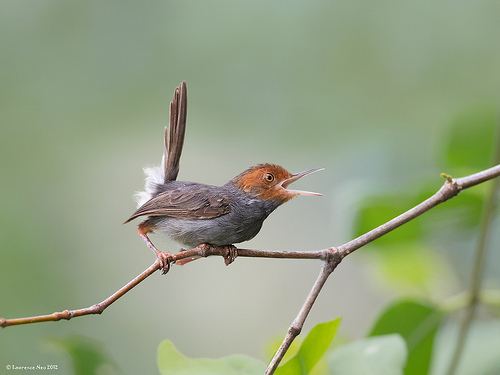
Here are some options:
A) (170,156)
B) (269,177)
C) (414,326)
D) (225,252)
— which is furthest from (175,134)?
(414,326)

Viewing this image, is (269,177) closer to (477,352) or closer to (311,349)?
(477,352)

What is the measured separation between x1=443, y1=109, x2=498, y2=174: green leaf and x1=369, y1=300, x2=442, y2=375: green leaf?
750mm

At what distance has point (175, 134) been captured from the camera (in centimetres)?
302

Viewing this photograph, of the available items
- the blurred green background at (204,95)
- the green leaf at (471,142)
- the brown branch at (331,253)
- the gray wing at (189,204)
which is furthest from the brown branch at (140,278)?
the blurred green background at (204,95)

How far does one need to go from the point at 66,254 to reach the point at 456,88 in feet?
9.57

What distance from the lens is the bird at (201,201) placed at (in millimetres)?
2859

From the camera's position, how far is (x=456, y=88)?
201 inches

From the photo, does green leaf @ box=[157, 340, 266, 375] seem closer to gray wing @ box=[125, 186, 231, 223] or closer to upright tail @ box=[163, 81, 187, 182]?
gray wing @ box=[125, 186, 231, 223]

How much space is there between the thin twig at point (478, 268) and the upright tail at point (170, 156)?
Result: 1.19 meters

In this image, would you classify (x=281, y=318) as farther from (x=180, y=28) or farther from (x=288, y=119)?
(x=180, y=28)

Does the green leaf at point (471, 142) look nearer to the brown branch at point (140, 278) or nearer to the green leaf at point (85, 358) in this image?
the brown branch at point (140, 278)

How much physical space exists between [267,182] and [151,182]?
486 millimetres

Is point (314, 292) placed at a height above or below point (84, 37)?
below

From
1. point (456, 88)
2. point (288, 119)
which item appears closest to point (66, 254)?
point (288, 119)
